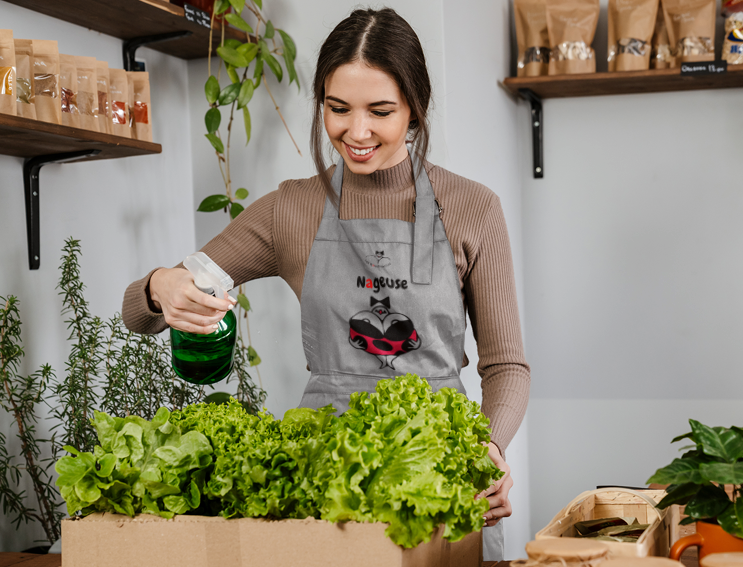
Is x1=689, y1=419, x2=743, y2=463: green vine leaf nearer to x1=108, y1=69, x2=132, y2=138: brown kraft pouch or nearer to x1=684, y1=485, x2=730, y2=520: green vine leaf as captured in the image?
x1=684, y1=485, x2=730, y2=520: green vine leaf

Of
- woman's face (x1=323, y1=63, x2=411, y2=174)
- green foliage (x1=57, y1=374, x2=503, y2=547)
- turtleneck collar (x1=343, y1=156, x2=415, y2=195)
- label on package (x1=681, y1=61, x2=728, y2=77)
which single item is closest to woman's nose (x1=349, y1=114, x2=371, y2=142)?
woman's face (x1=323, y1=63, x2=411, y2=174)

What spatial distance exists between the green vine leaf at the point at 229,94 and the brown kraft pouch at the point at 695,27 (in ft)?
4.23

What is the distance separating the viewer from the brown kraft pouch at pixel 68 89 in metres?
1.49

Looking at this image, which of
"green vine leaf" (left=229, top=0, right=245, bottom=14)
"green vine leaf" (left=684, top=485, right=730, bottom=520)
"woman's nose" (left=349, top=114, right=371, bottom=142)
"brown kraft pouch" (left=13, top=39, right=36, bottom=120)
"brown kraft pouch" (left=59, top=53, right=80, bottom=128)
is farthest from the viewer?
"green vine leaf" (left=229, top=0, right=245, bottom=14)

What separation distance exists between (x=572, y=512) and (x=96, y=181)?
4.89 ft

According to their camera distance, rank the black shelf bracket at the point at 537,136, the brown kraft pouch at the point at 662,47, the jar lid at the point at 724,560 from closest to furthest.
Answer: the jar lid at the point at 724,560, the brown kraft pouch at the point at 662,47, the black shelf bracket at the point at 537,136

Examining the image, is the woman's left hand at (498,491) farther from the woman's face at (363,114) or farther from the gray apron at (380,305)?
the woman's face at (363,114)

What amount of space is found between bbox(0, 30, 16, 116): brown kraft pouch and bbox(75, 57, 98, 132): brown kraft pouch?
0.65 ft

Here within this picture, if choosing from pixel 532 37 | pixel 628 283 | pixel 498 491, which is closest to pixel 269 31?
pixel 532 37

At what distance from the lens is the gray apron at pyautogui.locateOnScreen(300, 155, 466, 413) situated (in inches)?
49.9

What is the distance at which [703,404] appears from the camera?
2.32 m

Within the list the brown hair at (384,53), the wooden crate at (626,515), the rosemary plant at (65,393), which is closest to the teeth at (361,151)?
the brown hair at (384,53)

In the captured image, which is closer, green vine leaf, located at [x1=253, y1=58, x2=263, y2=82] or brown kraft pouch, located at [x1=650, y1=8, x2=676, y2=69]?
green vine leaf, located at [x1=253, y1=58, x2=263, y2=82]

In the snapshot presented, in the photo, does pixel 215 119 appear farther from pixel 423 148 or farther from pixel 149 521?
pixel 149 521
